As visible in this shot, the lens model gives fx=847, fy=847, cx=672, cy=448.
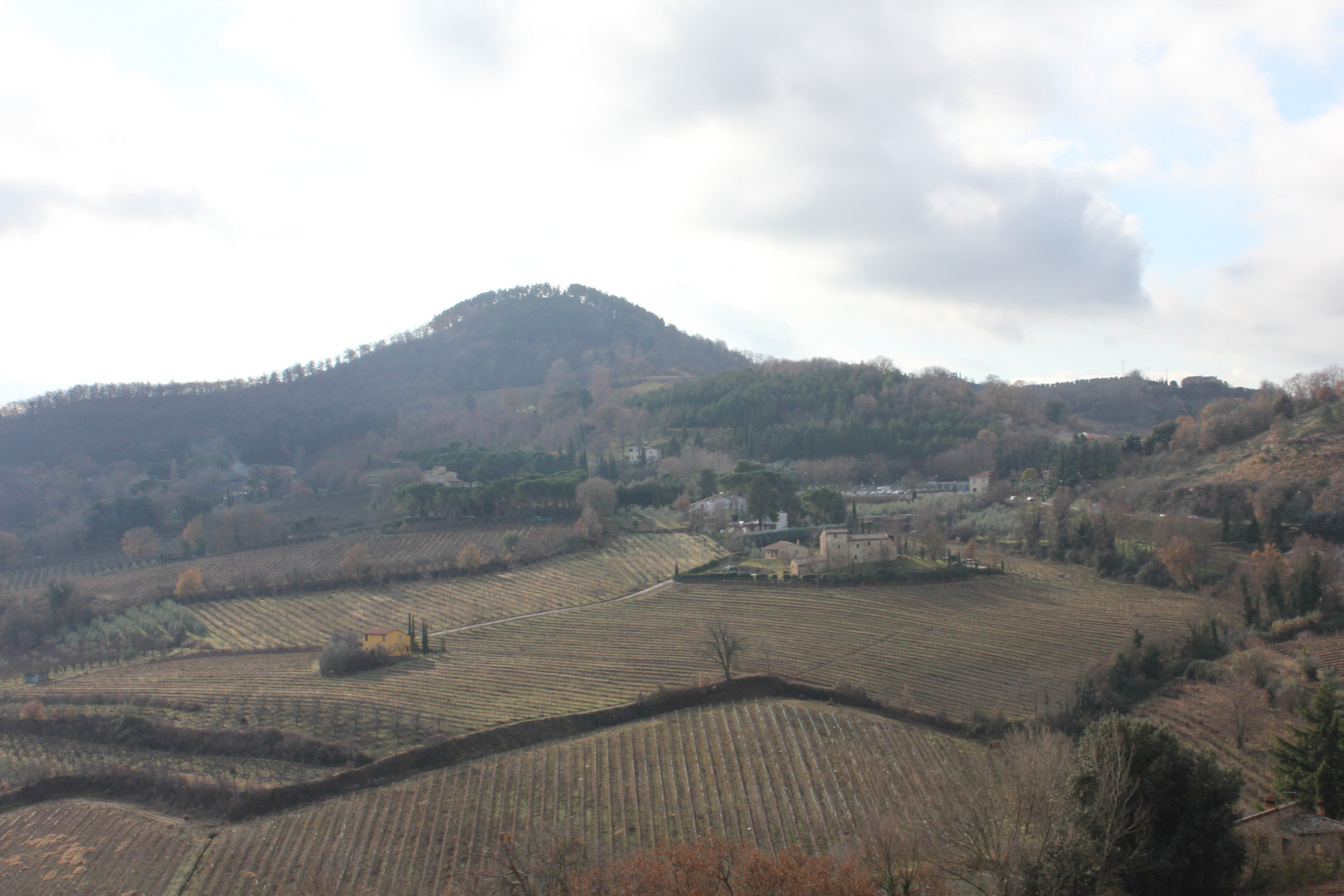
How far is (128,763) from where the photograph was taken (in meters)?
28.6

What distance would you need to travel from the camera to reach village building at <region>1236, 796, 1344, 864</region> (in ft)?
55.6

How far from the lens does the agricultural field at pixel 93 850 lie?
2200cm

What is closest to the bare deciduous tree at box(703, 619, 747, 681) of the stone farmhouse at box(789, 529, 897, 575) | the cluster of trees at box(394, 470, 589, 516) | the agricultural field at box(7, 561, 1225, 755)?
the agricultural field at box(7, 561, 1225, 755)

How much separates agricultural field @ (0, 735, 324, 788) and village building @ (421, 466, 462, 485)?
46.3 m

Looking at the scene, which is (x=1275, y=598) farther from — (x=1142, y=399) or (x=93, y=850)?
(x=1142, y=399)

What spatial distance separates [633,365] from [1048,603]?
106 m

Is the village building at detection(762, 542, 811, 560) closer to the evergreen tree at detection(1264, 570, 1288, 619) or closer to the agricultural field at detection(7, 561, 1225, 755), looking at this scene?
the agricultural field at detection(7, 561, 1225, 755)

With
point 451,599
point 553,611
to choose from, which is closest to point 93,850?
point 553,611

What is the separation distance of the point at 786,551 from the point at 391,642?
22010 mm

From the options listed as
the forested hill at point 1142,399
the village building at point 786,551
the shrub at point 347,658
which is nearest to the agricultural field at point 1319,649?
the village building at point 786,551

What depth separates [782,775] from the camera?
24.2m

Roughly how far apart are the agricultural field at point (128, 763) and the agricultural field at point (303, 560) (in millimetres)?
18856

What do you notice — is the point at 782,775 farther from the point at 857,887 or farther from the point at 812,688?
the point at 857,887

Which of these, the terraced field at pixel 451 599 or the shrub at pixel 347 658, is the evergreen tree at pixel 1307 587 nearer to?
the terraced field at pixel 451 599
